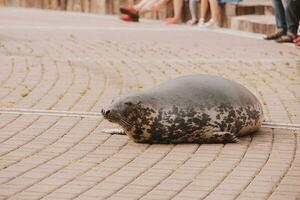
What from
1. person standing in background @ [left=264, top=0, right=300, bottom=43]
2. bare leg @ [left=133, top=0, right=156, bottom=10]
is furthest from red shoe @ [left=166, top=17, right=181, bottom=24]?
person standing in background @ [left=264, top=0, right=300, bottom=43]

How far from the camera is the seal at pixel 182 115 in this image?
8344mm

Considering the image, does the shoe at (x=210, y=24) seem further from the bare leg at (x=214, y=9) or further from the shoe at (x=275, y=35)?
the shoe at (x=275, y=35)

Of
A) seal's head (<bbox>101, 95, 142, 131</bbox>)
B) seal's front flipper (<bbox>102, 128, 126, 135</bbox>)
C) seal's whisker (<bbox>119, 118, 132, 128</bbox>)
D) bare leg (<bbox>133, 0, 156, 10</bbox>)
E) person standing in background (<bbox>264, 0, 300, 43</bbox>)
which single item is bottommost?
bare leg (<bbox>133, 0, 156, 10</bbox>)

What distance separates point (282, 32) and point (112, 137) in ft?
31.4

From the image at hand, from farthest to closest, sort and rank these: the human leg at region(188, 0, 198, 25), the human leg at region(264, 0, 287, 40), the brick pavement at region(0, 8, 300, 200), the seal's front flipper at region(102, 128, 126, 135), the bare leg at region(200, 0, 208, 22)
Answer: the human leg at region(188, 0, 198, 25)
the bare leg at region(200, 0, 208, 22)
the human leg at region(264, 0, 287, 40)
the seal's front flipper at region(102, 128, 126, 135)
the brick pavement at region(0, 8, 300, 200)

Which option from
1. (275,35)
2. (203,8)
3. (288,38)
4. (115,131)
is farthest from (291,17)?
(115,131)

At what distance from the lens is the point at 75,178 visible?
7.11 m

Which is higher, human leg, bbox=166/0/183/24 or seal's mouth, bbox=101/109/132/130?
seal's mouth, bbox=101/109/132/130

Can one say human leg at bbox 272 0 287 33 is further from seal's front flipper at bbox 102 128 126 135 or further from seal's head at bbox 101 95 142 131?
seal's head at bbox 101 95 142 131

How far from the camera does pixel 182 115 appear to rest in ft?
27.5

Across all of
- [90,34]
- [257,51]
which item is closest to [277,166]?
[257,51]

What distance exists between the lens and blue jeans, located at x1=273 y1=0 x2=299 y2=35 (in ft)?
56.3

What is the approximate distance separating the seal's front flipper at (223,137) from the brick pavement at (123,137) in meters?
0.08

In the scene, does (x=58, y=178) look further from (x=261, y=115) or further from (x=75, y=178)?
(x=261, y=115)
